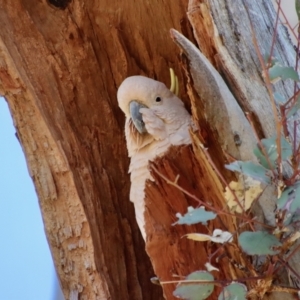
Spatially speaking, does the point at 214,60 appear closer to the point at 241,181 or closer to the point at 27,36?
the point at 241,181

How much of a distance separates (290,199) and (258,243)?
0.06 meters

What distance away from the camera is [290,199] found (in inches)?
20.4

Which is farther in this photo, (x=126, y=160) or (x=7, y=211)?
(x=7, y=211)

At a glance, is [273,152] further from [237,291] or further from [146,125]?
[146,125]

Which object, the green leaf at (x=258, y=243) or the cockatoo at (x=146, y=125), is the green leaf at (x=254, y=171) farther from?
the cockatoo at (x=146, y=125)

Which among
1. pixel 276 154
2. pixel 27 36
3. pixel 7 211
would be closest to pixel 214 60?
pixel 276 154

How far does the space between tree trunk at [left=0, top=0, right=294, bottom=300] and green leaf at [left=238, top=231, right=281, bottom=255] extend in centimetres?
24

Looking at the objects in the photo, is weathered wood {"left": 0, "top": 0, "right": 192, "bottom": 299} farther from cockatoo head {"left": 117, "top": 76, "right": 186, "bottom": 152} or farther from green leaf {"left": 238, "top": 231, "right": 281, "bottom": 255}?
green leaf {"left": 238, "top": 231, "right": 281, "bottom": 255}

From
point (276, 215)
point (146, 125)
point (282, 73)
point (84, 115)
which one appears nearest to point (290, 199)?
point (276, 215)

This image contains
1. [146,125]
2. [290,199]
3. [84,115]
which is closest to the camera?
[290,199]

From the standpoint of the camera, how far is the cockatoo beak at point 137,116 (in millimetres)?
911

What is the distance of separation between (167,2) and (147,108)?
28 cm

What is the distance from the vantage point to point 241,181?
2.08ft

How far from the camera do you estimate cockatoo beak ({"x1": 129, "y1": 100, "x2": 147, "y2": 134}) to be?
0.91 meters
